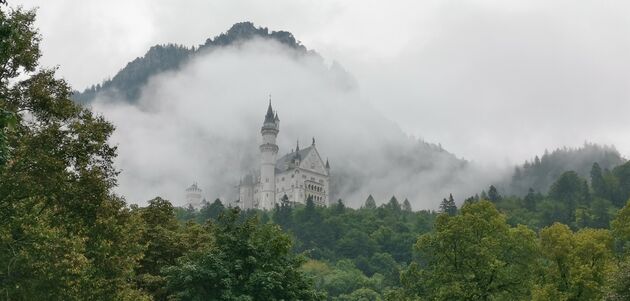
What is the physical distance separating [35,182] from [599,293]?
28.1 metres

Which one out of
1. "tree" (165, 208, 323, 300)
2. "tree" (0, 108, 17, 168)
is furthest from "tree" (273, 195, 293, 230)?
"tree" (0, 108, 17, 168)

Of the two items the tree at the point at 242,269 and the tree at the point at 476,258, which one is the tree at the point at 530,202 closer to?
the tree at the point at 476,258

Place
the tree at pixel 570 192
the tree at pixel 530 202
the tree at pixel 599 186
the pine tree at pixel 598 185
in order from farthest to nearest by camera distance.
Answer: the tree at pixel 530 202
the pine tree at pixel 598 185
the tree at pixel 599 186
the tree at pixel 570 192

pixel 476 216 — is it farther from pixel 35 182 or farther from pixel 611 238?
pixel 35 182

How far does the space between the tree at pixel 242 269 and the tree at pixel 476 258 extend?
8.10 meters

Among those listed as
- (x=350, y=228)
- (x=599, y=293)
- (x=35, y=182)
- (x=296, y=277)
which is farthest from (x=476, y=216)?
(x=350, y=228)

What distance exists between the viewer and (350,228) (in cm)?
15538

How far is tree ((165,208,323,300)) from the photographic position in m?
28.7

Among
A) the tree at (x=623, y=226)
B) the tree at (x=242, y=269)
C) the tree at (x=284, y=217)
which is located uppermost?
Result: the tree at (x=284, y=217)

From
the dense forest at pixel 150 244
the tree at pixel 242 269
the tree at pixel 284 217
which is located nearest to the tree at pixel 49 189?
A: the dense forest at pixel 150 244

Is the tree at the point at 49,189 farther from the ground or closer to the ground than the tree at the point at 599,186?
closer to the ground

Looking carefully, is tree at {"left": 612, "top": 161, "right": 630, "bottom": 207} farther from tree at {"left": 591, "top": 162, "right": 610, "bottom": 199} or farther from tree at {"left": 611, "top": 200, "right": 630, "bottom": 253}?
tree at {"left": 611, "top": 200, "right": 630, "bottom": 253}

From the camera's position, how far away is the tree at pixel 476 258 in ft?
117

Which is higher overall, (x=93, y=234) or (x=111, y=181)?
(x=111, y=181)
